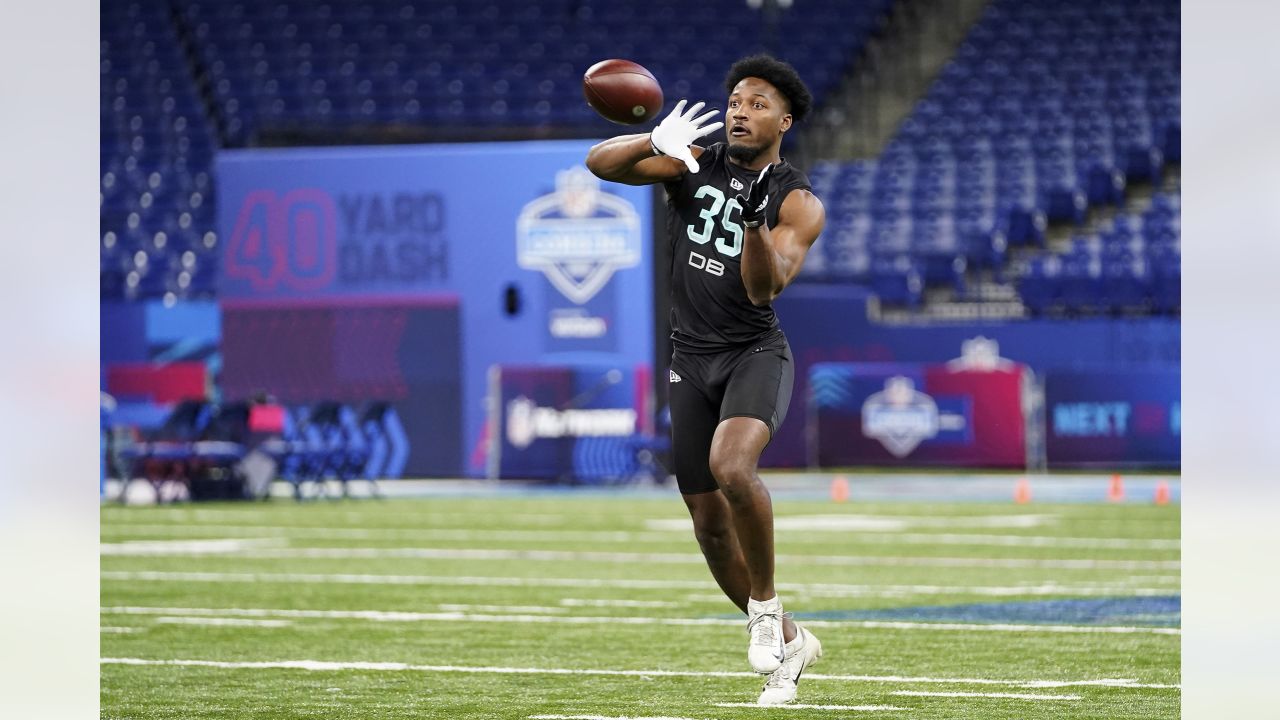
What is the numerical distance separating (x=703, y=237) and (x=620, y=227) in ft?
53.6

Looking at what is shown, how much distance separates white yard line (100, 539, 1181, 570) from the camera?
12156mm

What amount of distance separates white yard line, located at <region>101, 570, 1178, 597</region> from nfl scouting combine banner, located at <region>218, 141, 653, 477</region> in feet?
36.4

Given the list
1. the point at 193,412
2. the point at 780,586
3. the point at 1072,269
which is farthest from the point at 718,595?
the point at 1072,269

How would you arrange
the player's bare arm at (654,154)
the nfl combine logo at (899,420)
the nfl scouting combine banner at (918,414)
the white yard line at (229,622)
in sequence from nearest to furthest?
the player's bare arm at (654,154), the white yard line at (229,622), the nfl scouting combine banner at (918,414), the nfl combine logo at (899,420)

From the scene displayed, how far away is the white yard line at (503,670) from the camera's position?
692 centimetres

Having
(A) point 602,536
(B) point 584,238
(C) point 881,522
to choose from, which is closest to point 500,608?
(A) point 602,536

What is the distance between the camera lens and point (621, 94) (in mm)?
6480

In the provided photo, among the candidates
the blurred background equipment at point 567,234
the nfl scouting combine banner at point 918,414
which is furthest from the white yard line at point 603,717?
the nfl scouting combine banner at point 918,414

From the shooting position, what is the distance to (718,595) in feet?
34.0

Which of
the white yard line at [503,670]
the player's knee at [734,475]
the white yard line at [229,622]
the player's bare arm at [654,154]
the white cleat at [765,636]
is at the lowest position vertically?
the white yard line at [229,622]

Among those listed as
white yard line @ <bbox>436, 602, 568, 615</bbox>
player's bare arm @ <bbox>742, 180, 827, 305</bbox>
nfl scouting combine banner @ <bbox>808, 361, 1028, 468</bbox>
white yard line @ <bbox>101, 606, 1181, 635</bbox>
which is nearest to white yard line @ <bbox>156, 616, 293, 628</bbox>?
white yard line @ <bbox>101, 606, 1181, 635</bbox>

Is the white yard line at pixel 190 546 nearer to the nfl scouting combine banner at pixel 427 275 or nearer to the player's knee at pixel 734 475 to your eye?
the player's knee at pixel 734 475

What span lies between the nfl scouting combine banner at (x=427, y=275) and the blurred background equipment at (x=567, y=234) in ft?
0.12
